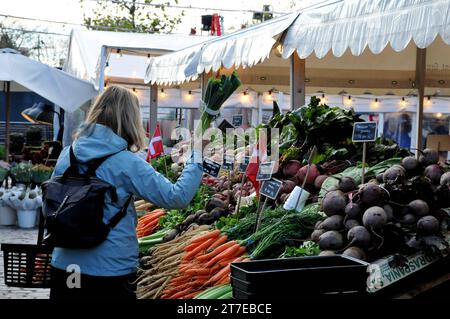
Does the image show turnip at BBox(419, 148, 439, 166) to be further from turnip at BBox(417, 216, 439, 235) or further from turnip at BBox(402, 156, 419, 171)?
turnip at BBox(417, 216, 439, 235)

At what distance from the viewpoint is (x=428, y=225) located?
12.0 feet

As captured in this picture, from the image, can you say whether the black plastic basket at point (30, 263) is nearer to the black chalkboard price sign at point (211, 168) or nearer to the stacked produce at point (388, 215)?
the black chalkboard price sign at point (211, 168)

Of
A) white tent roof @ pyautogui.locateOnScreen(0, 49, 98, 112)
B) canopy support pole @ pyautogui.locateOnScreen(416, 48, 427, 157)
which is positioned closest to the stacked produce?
canopy support pole @ pyautogui.locateOnScreen(416, 48, 427, 157)

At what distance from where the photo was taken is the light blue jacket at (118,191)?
10.6 feet

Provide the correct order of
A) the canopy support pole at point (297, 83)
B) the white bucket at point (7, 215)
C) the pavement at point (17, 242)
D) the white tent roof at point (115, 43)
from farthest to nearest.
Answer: the white tent roof at point (115, 43), the white bucket at point (7, 215), the canopy support pole at point (297, 83), the pavement at point (17, 242)

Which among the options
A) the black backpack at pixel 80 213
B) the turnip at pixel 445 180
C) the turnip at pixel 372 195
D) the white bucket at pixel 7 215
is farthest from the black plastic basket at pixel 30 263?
the white bucket at pixel 7 215

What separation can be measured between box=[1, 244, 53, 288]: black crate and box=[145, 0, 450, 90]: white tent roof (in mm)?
2596

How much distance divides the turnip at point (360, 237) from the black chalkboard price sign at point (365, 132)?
0.81 m

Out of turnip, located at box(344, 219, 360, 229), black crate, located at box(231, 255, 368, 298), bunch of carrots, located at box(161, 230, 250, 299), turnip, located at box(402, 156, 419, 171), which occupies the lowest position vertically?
bunch of carrots, located at box(161, 230, 250, 299)

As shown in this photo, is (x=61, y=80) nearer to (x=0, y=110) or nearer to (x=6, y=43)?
(x=0, y=110)

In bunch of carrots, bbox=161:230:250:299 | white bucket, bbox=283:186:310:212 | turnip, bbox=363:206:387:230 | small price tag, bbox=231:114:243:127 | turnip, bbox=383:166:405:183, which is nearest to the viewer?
turnip, bbox=363:206:387:230

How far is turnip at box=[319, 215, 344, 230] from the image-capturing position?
12.8ft

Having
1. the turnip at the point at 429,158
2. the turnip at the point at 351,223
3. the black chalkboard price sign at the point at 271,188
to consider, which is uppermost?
the turnip at the point at 429,158

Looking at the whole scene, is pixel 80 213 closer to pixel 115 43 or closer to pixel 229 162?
pixel 229 162
